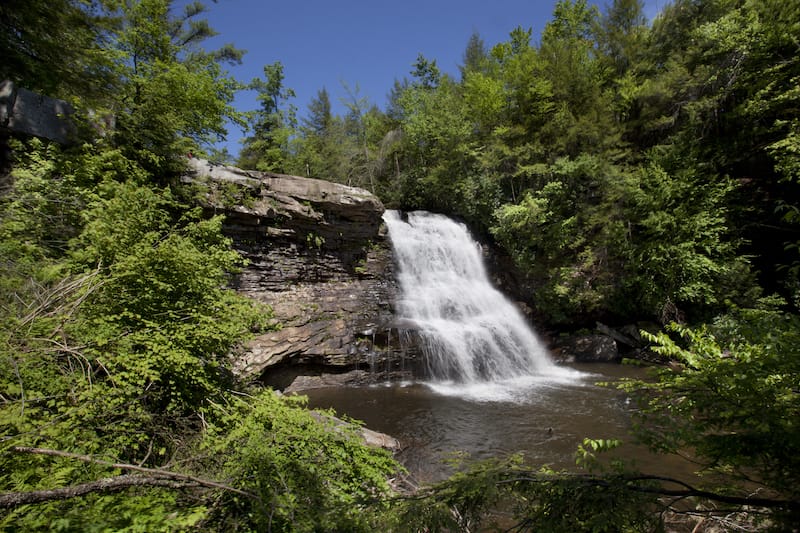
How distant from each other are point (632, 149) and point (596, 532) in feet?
54.3

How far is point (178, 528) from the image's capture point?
1847 millimetres

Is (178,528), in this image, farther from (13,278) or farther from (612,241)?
(612,241)

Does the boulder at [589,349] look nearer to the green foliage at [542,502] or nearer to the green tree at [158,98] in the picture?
the green foliage at [542,502]

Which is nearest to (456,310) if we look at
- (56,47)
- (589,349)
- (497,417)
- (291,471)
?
(589,349)

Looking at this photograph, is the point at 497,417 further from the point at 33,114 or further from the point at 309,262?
the point at 33,114

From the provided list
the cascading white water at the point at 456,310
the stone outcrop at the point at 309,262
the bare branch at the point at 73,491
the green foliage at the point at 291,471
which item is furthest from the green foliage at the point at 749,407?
the stone outcrop at the point at 309,262

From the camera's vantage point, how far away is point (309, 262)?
41.1ft

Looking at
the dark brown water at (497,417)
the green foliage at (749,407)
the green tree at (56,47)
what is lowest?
the dark brown water at (497,417)

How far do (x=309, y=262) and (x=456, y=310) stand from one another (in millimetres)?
5977

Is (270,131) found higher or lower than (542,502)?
higher

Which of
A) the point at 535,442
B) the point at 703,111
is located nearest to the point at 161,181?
the point at 535,442

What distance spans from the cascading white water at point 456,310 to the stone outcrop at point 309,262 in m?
1.03

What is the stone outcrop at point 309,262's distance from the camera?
387 inches

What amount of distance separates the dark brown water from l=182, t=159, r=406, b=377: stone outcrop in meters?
1.37
